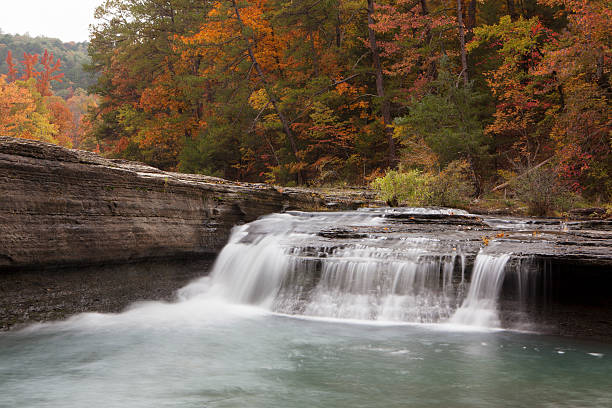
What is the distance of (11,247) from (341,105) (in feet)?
59.5

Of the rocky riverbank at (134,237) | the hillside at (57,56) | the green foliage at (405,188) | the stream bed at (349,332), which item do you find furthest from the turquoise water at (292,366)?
the hillside at (57,56)

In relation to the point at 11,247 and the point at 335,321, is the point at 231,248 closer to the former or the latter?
the point at 335,321

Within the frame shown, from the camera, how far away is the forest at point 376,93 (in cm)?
1370

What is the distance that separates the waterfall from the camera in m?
6.52

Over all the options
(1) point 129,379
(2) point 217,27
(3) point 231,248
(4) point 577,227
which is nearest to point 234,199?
(3) point 231,248

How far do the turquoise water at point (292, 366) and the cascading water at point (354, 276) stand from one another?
417 millimetres

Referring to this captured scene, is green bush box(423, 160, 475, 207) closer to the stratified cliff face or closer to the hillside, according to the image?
the stratified cliff face

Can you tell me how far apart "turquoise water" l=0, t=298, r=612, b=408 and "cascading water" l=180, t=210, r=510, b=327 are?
417 millimetres

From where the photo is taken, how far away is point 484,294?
6.63 metres

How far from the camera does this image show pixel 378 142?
73.0ft

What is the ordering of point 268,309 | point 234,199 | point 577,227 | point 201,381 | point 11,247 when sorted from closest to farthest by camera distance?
point 201,381
point 11,247
point 268,309
point 577,227
point 234,199

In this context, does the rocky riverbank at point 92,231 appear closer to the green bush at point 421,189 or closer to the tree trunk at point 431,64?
the green bush at point 421,189

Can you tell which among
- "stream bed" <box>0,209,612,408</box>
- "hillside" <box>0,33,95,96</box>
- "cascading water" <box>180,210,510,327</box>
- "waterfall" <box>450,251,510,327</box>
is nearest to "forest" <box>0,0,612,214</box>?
"cascading water" <box>180,210,510,327</box>

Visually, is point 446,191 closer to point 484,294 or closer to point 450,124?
point 450,124
